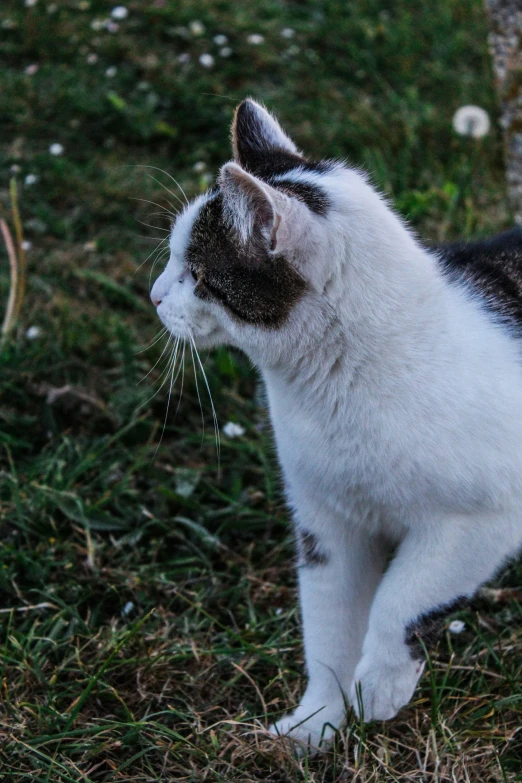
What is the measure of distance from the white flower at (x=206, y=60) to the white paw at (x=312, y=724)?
10.4ft

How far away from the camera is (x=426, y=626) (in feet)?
5.43

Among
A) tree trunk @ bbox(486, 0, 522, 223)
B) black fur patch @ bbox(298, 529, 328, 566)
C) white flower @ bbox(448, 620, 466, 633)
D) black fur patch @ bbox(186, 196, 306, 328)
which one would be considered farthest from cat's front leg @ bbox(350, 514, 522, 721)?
tree trunk @ bbox(486, 0, 522, 223)

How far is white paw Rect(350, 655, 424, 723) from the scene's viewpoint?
1.66 m

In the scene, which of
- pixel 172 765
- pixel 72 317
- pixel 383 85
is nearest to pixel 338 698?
pixel 172 765

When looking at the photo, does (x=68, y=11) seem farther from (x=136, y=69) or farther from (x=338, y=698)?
(x=338, y=698)

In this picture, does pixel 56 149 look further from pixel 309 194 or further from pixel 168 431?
pixel 309 194

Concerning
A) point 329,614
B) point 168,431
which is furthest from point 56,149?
point 329,614

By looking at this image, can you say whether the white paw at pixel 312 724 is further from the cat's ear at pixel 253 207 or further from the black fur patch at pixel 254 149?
the black fur patch at pixel 254 149

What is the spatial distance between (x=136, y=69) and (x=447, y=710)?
3.38m

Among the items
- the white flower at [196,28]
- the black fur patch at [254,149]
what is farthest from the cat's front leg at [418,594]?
the white flower at [196,28]

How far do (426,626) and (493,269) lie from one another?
0.77 meters

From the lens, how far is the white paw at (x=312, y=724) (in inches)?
71.7

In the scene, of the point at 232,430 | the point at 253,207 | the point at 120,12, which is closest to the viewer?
the point at 253,207

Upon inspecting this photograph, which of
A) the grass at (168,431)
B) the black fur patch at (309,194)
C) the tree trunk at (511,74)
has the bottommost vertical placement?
the grass at (168,431)
